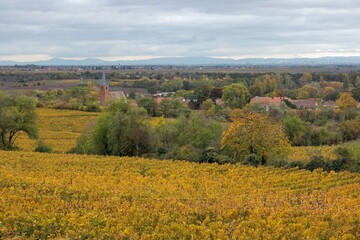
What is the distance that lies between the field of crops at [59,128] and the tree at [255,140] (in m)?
18.8

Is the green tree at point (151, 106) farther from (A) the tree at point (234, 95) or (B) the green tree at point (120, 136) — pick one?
(B) the green tree at point (120, 136)

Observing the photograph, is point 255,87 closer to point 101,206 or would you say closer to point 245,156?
point 245,156

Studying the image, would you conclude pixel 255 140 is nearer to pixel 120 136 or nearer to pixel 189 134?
pixel 189 134

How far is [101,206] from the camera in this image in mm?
18688

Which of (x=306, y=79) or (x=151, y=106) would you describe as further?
(x=306, y=79)

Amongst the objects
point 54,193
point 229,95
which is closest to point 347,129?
point 229,95

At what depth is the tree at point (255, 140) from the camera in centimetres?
3981

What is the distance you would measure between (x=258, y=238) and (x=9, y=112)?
40115 mm

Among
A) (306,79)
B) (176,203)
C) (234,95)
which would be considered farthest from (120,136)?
(306,79)

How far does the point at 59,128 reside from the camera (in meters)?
69.8

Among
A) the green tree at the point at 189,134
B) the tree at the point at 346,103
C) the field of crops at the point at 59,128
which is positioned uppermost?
the green tree at the point at 189,134

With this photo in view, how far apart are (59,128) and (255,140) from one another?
37.5 meters

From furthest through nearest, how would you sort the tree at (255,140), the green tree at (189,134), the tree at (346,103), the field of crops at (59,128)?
the tree at (346,103), the field of crops at (59,128), the green tree at (189,134), the tree at (255,140)

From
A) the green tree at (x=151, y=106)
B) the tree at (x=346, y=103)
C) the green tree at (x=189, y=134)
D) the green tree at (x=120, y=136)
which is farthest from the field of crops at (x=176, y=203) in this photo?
the tree at (x=346, y=103)
